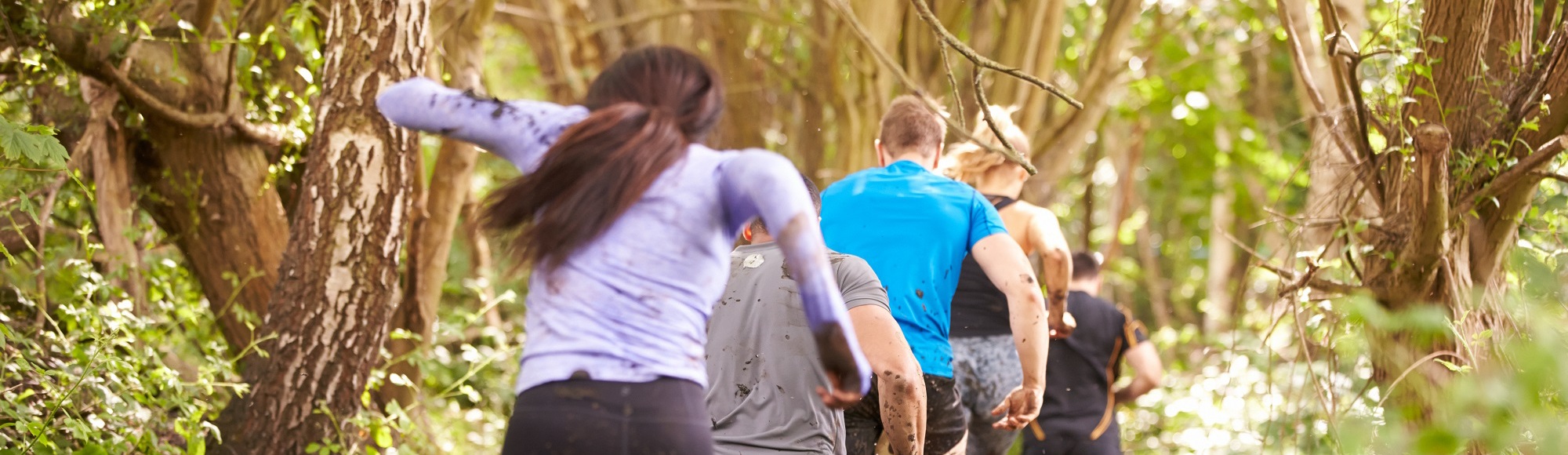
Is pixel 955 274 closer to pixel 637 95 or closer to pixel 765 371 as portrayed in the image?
pixel 765 371

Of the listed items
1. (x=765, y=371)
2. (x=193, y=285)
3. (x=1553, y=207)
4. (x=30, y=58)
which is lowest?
(x=193, y=285)

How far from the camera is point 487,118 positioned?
2330 mm

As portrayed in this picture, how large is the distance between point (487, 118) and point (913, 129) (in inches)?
77.0

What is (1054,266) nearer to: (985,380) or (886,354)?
(985,380)

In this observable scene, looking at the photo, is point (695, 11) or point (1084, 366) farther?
point (695, 11)

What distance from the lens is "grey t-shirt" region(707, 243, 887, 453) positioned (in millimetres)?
3158

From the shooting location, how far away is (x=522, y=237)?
2.27 m

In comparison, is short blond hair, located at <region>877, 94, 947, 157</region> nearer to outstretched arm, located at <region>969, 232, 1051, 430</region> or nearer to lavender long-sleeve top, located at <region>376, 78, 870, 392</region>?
outstretched arm, located at <region>969, 232, 1051, 430</region>

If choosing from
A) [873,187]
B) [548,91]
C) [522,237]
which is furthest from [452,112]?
[548,91]

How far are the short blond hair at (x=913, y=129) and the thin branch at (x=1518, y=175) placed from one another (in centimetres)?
182

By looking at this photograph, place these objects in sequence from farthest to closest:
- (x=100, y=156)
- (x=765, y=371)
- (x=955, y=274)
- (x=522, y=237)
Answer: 1. (x=100, y=156)
2. (x=955, y=274)
3. (x=765, y=371)
4. (x=522, y=237)

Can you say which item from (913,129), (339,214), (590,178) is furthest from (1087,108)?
(590,178)

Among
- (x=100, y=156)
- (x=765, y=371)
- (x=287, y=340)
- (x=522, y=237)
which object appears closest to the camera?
(x=522, y=237)

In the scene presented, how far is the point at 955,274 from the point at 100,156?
3.24 meters
